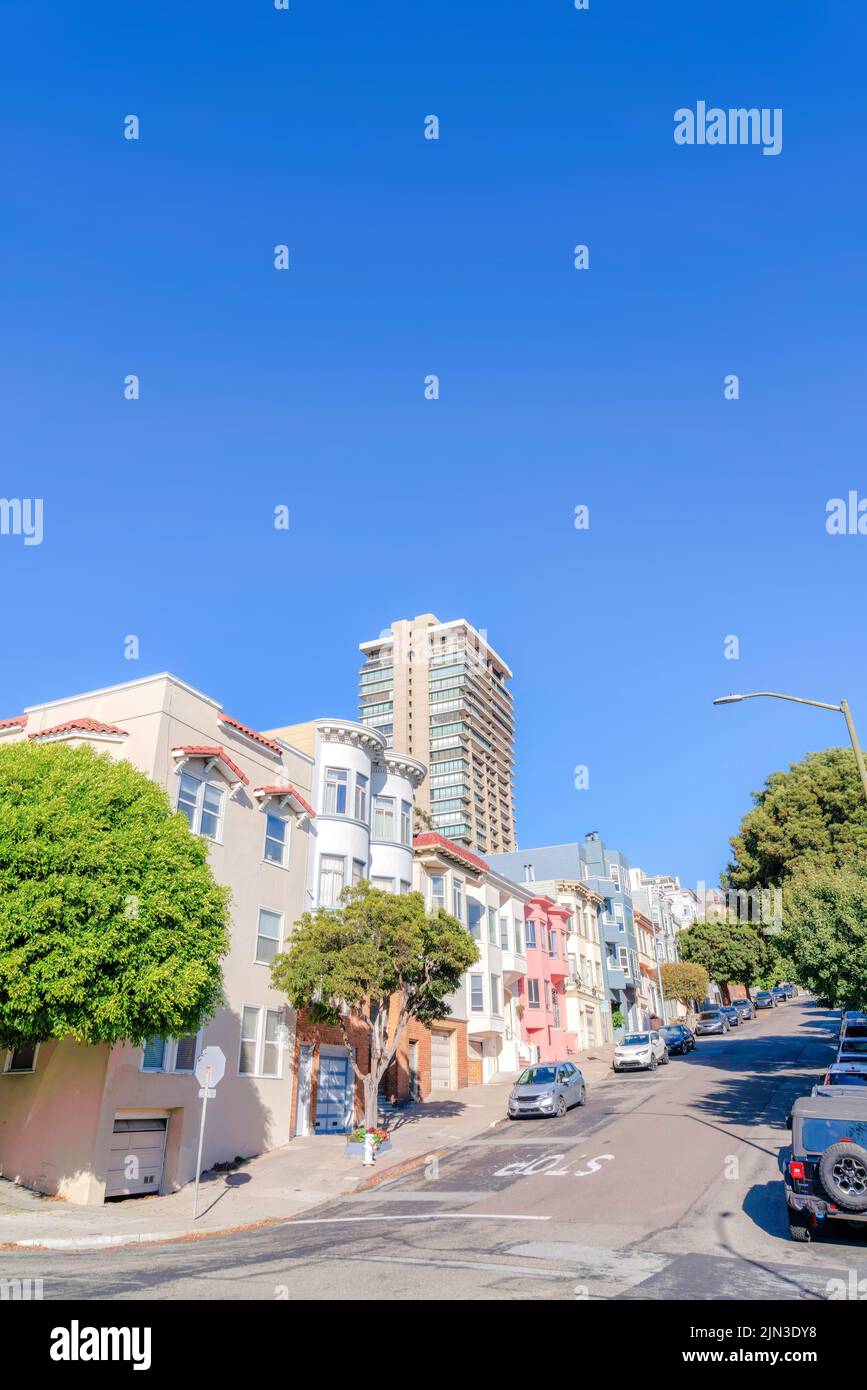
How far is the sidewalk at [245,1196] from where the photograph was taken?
15289 millimetres

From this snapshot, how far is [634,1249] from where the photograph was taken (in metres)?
11.7

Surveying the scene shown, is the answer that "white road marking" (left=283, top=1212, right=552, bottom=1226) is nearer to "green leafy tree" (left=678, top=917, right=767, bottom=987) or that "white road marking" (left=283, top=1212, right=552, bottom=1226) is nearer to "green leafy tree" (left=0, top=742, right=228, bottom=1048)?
"green leafy tree" (left=0, top=742, right=228, bottom=1048)

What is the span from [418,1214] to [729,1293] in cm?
774

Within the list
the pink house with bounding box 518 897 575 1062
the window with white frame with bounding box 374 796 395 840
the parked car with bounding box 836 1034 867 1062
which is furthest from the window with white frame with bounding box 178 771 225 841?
the pink house with bounding box 518 897 575 1062

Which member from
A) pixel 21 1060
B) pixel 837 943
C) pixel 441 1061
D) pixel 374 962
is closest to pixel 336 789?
pixel 374 962

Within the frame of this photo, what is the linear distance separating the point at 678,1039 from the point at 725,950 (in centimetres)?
2846

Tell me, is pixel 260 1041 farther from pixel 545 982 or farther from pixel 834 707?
pixel 545 982

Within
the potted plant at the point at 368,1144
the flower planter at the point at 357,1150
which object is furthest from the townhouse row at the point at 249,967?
the potted plant at the point at 368,1144

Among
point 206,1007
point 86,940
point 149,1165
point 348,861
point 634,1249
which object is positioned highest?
point 348,861

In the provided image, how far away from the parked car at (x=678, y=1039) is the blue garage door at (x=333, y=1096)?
19.7m

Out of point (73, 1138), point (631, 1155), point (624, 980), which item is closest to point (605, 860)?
point (624, 980)

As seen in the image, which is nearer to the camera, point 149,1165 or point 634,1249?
point 634,1249
